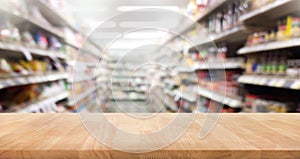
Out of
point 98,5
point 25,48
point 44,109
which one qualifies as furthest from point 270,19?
point 98,5

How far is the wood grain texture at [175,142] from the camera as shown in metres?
0.54

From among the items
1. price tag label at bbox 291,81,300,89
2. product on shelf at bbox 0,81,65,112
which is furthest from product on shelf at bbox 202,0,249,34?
product on shelf at bbox 0,81,65,112

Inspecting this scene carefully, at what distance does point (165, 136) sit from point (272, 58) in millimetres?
1836

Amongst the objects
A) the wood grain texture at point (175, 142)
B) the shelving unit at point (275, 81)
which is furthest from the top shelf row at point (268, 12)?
the wood grain texture at point (175, 142)

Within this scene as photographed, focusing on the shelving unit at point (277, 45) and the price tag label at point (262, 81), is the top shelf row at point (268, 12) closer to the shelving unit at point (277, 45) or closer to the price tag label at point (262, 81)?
the shelving unit at point (277, 45)

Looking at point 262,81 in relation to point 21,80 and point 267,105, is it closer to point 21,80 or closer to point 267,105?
point 267,105

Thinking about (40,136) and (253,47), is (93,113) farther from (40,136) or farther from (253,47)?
(253,47)

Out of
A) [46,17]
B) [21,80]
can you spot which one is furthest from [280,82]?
[46,17]

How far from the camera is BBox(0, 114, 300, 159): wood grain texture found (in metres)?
0.54

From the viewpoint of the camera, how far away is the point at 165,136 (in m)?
0.63

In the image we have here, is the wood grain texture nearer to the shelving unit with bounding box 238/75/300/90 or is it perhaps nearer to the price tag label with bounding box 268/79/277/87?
the shelving unit with bounding box 238/75/300/90

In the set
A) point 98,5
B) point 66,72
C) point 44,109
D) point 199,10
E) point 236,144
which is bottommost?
point 44,109

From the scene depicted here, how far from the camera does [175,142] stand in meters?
0.59

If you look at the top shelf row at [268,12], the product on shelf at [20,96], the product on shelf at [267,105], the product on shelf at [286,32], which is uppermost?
the top shelf row at [268,12]
